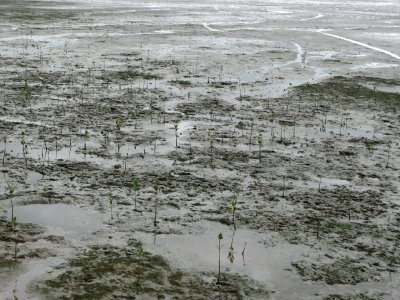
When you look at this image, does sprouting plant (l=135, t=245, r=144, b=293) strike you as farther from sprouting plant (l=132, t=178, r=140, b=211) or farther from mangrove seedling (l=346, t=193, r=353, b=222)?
mangrove seedling (l=346, t=193, r=353, b=222)

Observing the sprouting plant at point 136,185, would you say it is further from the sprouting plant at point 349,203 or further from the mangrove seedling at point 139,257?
the sprouting plant at point 349,203

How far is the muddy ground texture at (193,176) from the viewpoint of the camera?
736 centimetres

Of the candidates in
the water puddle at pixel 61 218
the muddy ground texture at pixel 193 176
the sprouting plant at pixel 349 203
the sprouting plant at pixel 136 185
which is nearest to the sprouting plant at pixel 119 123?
the muddy ground texture at pixel 193 176

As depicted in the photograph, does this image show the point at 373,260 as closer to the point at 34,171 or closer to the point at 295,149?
the point at 295,149

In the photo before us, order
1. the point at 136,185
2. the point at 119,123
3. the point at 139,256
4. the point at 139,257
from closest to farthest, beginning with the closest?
the point at 139,256, the point at 139,257, the point at 136,185, the point at 119,123

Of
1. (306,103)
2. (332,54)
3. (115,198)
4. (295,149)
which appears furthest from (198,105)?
(332,54)

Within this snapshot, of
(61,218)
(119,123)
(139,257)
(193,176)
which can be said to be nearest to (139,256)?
(139,257)

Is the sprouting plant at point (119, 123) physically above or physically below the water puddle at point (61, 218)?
above

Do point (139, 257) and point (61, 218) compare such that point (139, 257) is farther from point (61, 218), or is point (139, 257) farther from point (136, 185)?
point (136, 185)

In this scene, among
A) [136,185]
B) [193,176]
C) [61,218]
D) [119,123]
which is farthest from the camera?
[119,123]

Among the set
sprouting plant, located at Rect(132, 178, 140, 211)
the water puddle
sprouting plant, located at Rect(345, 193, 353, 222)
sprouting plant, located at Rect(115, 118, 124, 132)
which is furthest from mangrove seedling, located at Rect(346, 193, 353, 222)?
sprouting plant, located at Rect(115, 118, 124, 132)

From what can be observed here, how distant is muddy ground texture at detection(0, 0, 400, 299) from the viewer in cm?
736

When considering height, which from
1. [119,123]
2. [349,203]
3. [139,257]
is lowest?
[139,257]

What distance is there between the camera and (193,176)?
10734 mm
